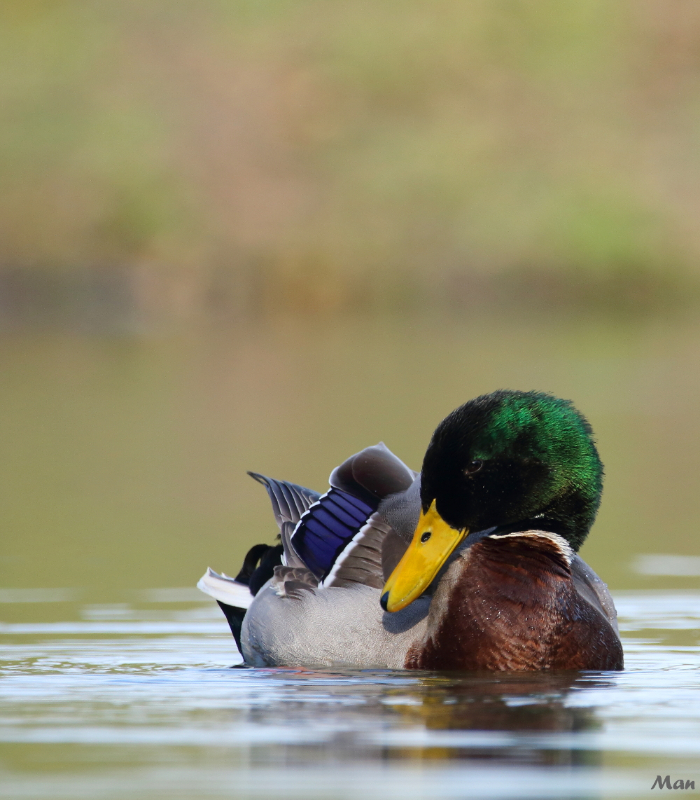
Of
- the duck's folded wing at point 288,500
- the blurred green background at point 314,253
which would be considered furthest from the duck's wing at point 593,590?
the blurred green background at point 314,253

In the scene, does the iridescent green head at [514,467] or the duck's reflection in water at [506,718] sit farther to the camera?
the iridescent green head at [514,467]

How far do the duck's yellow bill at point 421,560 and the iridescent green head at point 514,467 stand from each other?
0.03 m

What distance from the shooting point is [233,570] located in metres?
7.04

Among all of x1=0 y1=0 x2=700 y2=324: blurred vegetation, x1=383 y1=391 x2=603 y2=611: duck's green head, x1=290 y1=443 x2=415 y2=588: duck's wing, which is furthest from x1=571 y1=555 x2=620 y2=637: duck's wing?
x1=0 y1=0 x2=700 y2=324: blurred vegetation

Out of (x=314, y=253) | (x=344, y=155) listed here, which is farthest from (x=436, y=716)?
(x=344, y=155)

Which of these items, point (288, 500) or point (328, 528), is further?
point (288, 500)

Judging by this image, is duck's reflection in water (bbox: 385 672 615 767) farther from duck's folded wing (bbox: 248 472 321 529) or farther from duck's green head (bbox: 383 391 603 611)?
duck's folded wing (bbox: 248 472 321 529)

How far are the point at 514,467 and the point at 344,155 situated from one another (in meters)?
27.3

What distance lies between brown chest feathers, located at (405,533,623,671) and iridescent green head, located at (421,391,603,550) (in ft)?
0.57

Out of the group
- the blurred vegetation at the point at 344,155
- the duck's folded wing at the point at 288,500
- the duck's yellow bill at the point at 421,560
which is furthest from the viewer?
the blurred vegetation at the point at 344,155

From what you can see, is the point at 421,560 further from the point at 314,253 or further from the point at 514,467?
the point at 314,253

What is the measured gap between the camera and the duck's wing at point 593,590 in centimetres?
532

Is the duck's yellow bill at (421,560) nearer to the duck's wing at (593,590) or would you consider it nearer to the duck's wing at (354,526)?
the duck's wing at (354,526)

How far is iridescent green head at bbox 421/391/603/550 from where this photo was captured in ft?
→ 16.7
